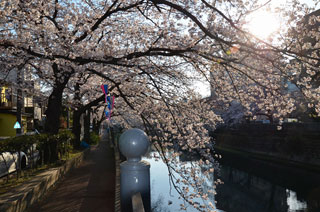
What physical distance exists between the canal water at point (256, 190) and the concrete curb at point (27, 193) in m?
4.26

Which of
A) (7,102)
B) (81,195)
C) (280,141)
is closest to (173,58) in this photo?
(81,195)

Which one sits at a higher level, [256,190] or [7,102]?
[7,102]

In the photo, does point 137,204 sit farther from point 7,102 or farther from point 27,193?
point 7,102

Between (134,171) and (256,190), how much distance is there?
48.7 ft

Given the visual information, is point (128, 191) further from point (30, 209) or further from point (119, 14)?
point (119, 14)

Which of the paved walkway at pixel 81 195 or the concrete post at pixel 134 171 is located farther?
the paved walkway at pixel 81 195

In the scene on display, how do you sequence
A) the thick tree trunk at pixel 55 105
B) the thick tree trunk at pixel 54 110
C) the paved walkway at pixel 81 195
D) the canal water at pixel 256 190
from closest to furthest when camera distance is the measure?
the paved walkway at pixel 81 195
the thick tree trunk at pixel 55 105
the thick tree trunk at pixel 54 110
the canal water at pixel 256 190

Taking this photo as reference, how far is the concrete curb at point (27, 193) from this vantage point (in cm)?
451

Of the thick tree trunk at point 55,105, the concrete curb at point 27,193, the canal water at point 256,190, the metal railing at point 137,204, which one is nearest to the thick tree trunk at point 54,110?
the thick tree trunk at point 55,105

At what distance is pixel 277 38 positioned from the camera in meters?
4.51

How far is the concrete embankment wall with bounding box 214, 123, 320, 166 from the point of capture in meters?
18.5

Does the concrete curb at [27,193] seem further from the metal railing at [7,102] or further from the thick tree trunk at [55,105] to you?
the metal railing at [7,102]

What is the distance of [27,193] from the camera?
203 inches

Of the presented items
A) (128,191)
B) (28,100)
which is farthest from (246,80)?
(28,100)
